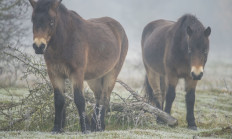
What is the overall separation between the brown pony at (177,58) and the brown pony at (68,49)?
2.13 metres

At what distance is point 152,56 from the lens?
1096cm

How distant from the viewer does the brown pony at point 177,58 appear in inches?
318

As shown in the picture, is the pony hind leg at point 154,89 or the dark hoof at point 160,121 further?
the pony hind leg at point 154,89

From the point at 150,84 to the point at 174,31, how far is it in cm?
294

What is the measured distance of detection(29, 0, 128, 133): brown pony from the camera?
239 inches

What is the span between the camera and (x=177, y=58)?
898cm

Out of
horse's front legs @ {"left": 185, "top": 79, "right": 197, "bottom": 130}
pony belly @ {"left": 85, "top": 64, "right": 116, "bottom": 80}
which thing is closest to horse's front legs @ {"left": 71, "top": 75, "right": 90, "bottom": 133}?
pony belly @ {"left": 85, "top": 64, "right": 116, "bottom": 80}

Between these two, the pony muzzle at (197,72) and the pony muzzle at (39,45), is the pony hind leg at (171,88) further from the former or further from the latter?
the pony muzzle at (39,45)

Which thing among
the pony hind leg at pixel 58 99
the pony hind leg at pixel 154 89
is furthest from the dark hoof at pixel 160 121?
the pony hind leg at pixel 58 99

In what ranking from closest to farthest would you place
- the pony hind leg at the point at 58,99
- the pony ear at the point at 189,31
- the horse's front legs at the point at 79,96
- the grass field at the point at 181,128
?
the grass field at the point at 181,128
the horse's front legs at the point at 79,96
the pony hind leg at the point at 58,99
the pony ear at the point at 189,31

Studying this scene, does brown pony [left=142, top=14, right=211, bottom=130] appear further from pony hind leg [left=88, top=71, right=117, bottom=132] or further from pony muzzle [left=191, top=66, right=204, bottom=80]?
pony hind leg [left=88, top=71, right=117, bottom=132]

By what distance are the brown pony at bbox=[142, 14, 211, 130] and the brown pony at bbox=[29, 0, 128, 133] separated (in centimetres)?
213

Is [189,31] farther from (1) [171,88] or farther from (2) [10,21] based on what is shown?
(2) [10,21]

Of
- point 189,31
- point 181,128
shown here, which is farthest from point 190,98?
point 189,31
